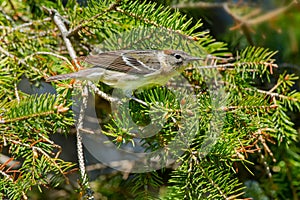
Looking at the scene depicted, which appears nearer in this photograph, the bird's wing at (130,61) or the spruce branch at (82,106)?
the spruce branch at (82,106)

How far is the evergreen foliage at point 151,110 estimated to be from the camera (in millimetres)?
896

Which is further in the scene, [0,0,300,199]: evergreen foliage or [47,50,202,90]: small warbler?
[47,50,202,90]: small warbler

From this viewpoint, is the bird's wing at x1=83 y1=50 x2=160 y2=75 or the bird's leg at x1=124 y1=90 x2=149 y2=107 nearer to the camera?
the bird's leg at x1=124 y1=90 x2=149 y2=107

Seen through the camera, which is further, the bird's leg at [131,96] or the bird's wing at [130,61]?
the bird's wing at [130,61]

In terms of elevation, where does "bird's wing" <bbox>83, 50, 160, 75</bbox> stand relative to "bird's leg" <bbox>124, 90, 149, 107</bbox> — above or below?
above

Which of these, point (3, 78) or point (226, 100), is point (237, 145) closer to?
point (226, 100)

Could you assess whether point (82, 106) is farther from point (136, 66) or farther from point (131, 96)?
point (136, 66)

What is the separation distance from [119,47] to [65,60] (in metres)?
0.13

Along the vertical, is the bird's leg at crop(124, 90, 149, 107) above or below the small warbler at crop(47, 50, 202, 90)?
below

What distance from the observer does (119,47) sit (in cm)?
111

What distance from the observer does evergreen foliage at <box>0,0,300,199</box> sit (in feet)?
2.94

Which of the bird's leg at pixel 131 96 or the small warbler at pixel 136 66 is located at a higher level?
the small warbler at pixel 136 66

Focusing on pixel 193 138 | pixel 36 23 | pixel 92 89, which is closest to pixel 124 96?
pixel 92 89

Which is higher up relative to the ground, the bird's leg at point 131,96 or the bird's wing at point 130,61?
the bird's wing at point 130,61
